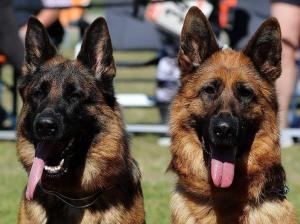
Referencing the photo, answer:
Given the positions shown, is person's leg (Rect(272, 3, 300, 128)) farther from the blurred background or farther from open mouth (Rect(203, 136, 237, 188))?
open mouth (Rect(203, 136, 237, 188))

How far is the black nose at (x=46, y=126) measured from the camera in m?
5.25

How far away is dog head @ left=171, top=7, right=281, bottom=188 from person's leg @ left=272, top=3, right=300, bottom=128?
262 centimetres

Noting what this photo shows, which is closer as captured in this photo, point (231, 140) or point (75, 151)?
point (231, 140)

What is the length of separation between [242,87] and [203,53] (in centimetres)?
46

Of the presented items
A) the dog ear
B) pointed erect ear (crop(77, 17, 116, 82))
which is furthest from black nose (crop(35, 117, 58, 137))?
the dog ear

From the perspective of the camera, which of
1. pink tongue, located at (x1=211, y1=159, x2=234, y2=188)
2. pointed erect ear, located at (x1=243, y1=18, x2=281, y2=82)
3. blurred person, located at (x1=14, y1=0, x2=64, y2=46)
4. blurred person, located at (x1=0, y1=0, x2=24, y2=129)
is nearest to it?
pink tongue, located at (x1=211, y1=159, x2=234, y2=188)

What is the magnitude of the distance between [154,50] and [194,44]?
695cm

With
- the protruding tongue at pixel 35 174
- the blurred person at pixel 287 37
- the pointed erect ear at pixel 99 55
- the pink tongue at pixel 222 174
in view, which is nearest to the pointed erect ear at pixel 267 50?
the pink tongue at pixel 222 174

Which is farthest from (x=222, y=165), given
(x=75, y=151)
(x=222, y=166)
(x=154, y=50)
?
(x=154, y=50)

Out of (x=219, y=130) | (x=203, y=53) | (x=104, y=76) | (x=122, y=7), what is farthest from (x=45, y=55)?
(x=122, y=7)

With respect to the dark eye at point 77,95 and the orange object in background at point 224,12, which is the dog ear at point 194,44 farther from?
the orange object in background at point 224,12

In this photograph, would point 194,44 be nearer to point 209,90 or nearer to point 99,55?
point 209,90

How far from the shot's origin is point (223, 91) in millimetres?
5270

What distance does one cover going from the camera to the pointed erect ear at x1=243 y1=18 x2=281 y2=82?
535 centimetres
